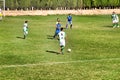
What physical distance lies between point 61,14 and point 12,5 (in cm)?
1094

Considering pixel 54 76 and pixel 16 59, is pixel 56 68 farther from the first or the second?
pixel 16 59

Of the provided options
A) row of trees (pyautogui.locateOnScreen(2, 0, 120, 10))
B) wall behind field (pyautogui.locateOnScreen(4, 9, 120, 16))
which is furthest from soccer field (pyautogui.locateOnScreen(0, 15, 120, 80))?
row of trees (pyautogui.locateOnScreen(2, 0, 120, 10))

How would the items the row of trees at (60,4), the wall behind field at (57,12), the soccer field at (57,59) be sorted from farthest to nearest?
the row of trees at (60,4)
the wall behind field at (57,12)
the soccer field at (57,59)

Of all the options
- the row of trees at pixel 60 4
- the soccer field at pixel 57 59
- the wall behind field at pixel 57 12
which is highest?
the row of trees at pixel 60 4

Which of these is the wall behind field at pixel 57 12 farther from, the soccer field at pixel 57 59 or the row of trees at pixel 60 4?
the soccer field at pixel 57 59

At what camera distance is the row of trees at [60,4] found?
7761 centimetres

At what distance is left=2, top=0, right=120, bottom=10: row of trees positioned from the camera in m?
77.6

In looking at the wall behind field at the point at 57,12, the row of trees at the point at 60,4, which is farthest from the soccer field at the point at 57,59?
the row of trees at the point at 60,4

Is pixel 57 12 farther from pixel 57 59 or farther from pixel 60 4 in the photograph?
pixel 57 59

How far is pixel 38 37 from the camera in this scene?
3950cm

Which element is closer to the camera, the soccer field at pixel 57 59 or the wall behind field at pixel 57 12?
the soccer field at pixel 57 59

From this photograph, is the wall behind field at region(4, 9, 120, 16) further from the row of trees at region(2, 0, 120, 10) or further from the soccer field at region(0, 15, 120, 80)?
the soccer field at region(0, 15, 120, 80)

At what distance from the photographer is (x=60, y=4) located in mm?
82875

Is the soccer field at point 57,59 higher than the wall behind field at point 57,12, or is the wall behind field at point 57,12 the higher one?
Answer: the wall behind field at point 57,12
